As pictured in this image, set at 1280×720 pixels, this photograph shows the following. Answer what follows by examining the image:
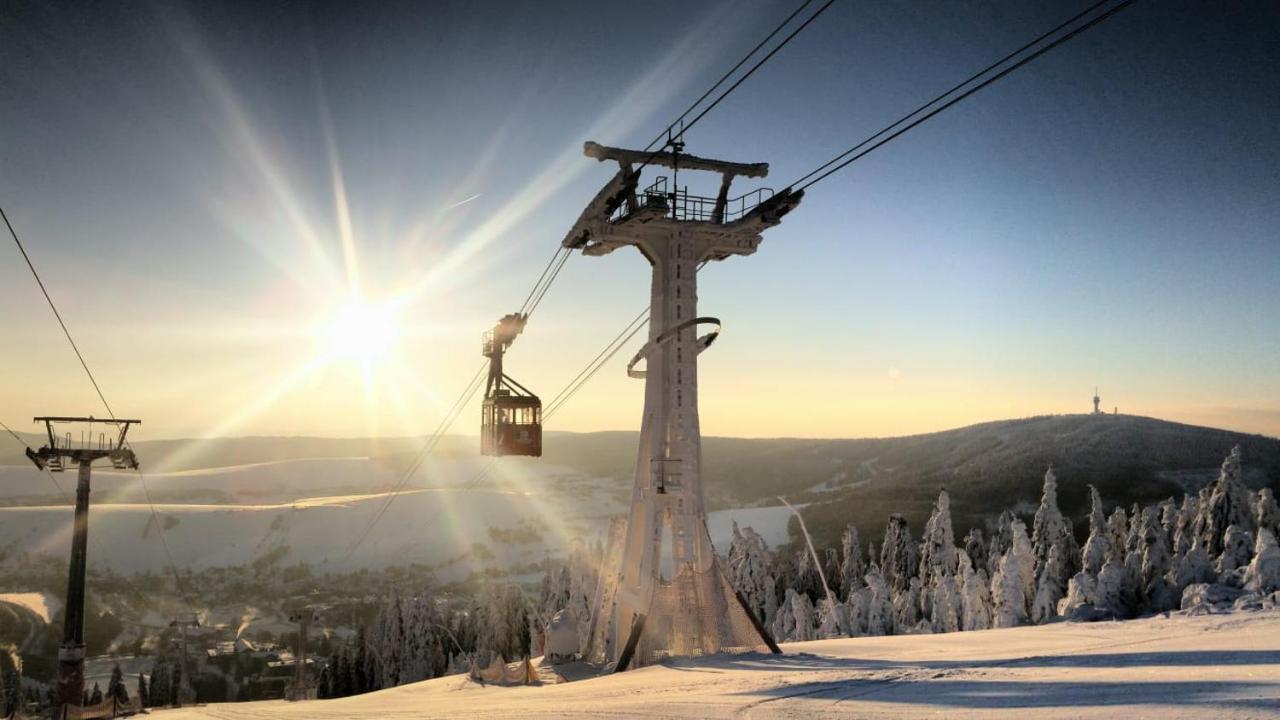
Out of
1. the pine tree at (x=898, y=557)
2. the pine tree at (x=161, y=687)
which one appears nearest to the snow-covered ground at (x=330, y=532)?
the pine tree at (x=898, y=557)

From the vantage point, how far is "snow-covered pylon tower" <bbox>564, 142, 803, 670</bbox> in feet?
77.0

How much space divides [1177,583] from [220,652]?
239 ft

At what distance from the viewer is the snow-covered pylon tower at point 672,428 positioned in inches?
924

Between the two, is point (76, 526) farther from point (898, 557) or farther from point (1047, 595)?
point (898, 557)

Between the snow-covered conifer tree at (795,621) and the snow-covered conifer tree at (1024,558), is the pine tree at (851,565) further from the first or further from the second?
the snow-covered conifer tree at (1024,558)

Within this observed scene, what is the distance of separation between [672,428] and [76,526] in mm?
21073

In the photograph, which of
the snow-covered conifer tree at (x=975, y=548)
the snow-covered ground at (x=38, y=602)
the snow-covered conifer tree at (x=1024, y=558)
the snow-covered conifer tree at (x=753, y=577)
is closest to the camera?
the snow-covered conifer tree at (x=1024, y=558)

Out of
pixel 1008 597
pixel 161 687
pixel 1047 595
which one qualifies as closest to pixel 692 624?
pixel 1008 597

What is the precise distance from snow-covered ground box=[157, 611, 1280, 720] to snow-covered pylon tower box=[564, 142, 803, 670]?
114 inches

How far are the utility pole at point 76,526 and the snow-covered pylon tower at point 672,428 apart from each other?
17.8 meters

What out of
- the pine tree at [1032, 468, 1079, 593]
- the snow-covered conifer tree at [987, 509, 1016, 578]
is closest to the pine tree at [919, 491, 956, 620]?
the snow-covered conifer tree at [987, 509, 1016, 578]

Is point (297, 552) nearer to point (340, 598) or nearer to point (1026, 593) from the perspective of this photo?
point (340, 598)

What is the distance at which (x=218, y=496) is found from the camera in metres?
179

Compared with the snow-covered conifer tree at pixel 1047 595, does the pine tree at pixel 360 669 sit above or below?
below
